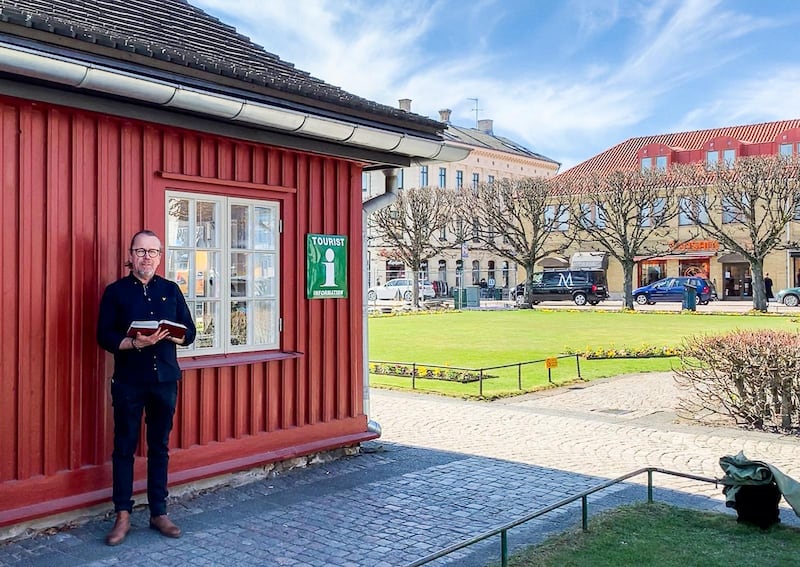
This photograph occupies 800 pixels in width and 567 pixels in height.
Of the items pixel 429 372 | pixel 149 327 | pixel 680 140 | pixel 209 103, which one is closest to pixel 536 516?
pixel 149 327

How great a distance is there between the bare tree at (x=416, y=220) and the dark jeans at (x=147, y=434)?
37.7m

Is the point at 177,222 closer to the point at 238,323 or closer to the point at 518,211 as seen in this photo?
the point at 238,323

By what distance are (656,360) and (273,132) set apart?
42.2ft

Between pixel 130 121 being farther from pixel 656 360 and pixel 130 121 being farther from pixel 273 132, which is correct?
pixel 656 360

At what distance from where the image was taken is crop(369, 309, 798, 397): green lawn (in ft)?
48.6

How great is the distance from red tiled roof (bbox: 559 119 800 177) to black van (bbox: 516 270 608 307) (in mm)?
16234

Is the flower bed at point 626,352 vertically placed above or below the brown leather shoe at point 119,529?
above

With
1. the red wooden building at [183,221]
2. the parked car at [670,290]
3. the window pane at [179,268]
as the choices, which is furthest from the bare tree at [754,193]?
the window pane at [179,268]

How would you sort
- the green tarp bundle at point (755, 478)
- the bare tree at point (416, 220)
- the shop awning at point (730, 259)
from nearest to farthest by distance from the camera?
the green tarp bundle at point (755, 478) < the bare tree at point (416, 220) < the shop awning at point (730, 259)

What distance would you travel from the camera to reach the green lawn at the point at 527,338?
1483 centimetres

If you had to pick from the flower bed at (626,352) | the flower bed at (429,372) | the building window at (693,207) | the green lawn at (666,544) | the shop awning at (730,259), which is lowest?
the green lawn at (666,544)

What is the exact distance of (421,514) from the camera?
6227 mm

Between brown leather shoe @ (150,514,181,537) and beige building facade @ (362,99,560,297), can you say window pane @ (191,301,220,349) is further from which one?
beige building facade @ (362,99,560,297)

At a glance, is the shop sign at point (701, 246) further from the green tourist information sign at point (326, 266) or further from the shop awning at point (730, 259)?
the green tourist information sign at point (326, 266)
